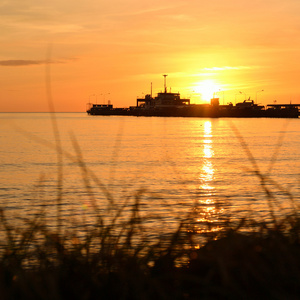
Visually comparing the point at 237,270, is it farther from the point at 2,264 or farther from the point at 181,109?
the point at 181,109

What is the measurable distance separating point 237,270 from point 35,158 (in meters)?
39.1

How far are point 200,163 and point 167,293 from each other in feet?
118

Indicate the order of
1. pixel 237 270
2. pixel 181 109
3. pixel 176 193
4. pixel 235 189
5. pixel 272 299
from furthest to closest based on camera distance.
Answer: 1. pixel 181 109
2. pixel 235 189
3. pixel 176 193
4. pixel 237 270
5. pixel 272 299

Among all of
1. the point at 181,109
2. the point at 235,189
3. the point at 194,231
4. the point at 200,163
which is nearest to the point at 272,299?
the point at 194,231

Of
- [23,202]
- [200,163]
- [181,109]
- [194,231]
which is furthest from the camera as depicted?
[181,109]

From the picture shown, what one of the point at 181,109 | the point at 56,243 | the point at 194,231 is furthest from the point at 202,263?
the point at 181,109

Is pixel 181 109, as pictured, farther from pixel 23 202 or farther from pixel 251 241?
pixel 251 241

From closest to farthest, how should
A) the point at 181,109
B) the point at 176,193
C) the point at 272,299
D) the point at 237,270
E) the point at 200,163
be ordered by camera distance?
the point at 272,299 → the point at 237,270 → the point at 176,193 → the point at 200,163 → the point at 181,109

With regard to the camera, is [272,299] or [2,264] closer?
[272,299]

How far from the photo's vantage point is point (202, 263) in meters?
4.31

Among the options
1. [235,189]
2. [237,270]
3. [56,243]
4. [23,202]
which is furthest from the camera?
[235,189]

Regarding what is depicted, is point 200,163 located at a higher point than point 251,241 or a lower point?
lower

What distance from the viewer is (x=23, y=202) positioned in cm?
1961

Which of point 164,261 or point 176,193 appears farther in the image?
point 176,193
